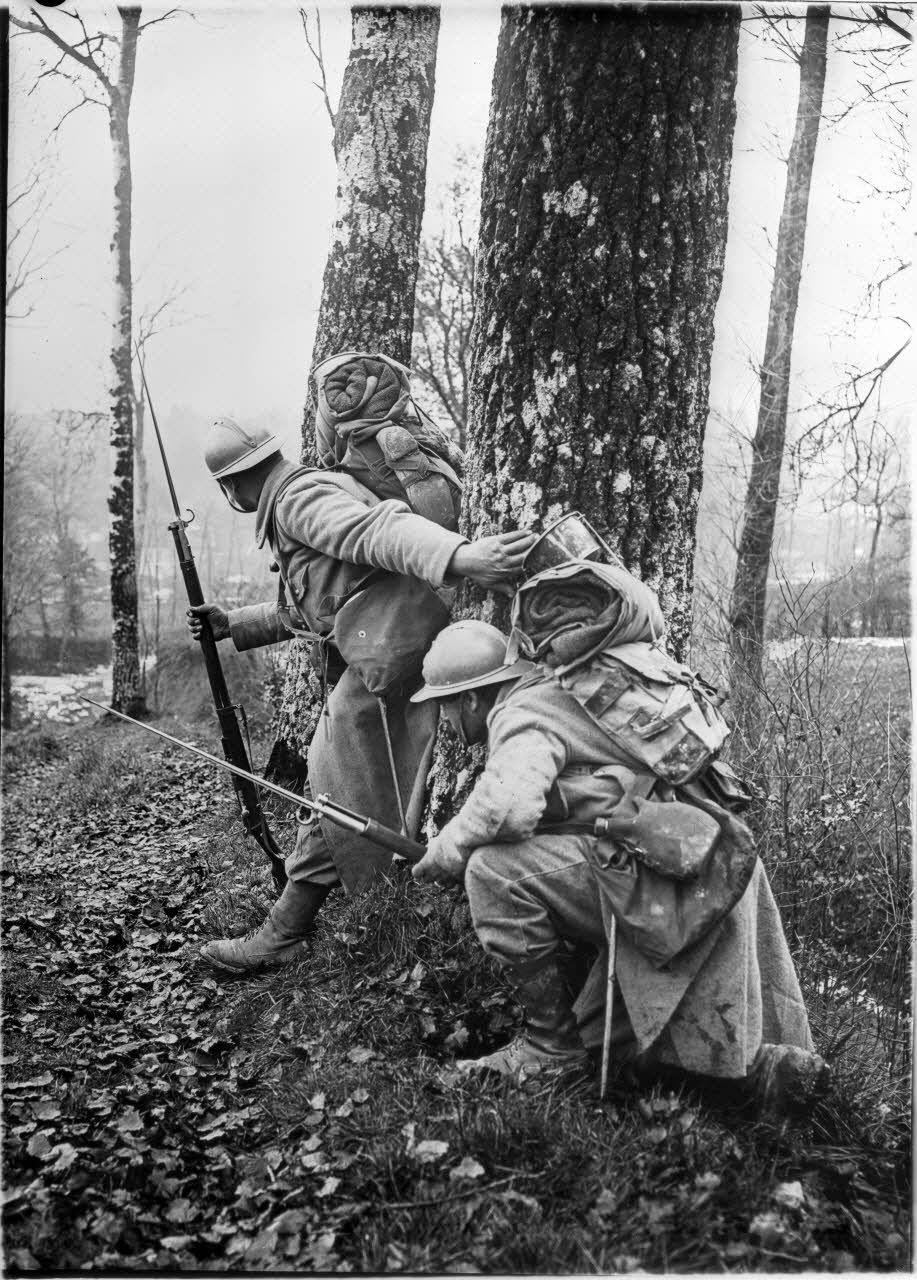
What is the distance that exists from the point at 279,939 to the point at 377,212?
3758mm

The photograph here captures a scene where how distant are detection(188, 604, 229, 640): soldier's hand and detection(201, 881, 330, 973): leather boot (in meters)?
1.15

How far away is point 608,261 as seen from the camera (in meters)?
3.16

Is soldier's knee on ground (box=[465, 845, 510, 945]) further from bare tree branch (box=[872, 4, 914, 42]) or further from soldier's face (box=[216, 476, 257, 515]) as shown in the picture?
bare tree branch (box=[872, 4, 914, 42])

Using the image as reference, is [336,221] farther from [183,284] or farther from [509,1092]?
[509,1092]

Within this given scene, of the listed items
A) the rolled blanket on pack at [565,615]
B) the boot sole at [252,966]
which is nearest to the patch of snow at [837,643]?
the rolled blanket on pack at [565,615]

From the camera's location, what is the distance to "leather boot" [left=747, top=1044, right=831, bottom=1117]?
2.69m

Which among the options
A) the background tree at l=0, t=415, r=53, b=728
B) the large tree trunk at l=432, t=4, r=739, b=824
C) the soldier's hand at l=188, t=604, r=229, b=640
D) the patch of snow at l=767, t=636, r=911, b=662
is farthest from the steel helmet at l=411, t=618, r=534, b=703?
the patch of snow at l=767, t=636, r=911, b=662

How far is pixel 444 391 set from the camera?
386 inches

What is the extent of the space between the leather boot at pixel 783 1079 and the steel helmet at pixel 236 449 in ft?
8.68

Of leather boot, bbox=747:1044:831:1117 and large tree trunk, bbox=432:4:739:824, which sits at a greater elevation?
large tree trunk, bbox=432:4:739:824

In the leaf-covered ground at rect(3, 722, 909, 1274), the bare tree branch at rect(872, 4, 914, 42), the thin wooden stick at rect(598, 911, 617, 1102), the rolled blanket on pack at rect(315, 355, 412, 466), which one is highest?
the bare tree branch at rect(872, 4, 914, 42)

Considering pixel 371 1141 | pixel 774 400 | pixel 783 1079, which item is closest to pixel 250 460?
pixel 371 1141

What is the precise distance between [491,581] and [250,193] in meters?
2.29

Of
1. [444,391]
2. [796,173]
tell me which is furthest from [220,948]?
[444,391]
